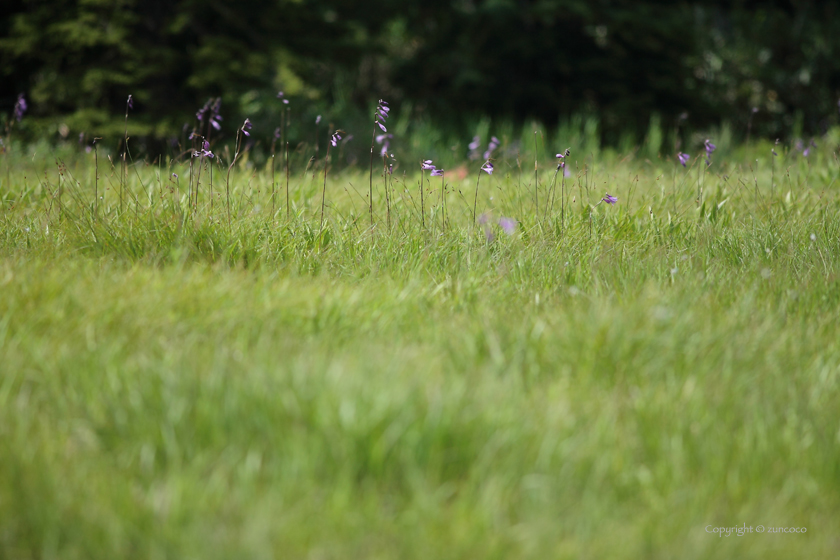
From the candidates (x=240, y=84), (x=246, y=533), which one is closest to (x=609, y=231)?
(x=246, y=533)

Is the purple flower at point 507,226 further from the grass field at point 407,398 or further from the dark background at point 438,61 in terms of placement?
the dark background at point 438,61

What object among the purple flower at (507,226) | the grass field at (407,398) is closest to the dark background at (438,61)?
the purple flower at (507,226)

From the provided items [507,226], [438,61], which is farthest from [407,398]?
[438,61]

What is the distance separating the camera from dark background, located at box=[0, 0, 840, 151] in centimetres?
698

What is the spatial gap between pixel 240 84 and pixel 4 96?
10.1 ft

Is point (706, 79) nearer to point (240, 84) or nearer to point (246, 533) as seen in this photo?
point (240, 84)

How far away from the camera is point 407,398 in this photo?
1626 millimetres

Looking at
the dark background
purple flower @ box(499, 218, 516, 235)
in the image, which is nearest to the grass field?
purple flower @ box(499, 218, 516, 235)

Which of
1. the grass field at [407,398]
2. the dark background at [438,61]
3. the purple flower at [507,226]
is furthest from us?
the dark background at [438,61]

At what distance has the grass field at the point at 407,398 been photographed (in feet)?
4.47

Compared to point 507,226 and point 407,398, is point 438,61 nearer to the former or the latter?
point 507,226

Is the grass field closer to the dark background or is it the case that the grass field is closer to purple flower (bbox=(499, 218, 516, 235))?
purple flower (bbox=(499, 218, 516, 235))

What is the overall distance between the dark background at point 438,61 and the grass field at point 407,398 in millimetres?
4613

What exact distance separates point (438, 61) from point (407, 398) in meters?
9.80
